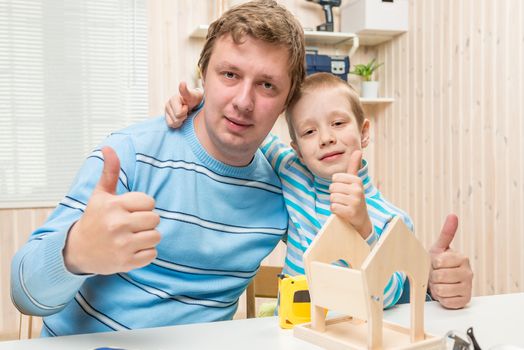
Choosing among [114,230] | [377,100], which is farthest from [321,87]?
[377,100]

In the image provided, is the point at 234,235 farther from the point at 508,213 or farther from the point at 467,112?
the point at 467,112

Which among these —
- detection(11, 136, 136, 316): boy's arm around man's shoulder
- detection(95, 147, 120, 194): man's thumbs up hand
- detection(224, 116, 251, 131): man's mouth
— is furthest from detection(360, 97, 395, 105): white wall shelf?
detection(95, 147, 120, 194): man's thumbs up hand

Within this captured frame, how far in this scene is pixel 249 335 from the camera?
941 mm

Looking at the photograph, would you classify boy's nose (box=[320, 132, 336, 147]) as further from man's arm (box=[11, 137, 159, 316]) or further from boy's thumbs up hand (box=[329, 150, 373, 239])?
man's arm (box=[11, 137, 159, 316])

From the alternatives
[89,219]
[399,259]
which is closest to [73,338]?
[89,219]

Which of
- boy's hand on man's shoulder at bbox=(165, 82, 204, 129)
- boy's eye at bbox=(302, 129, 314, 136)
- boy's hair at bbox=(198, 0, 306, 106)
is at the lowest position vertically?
boy's eye at bbox=(302, 129, 314, 136)

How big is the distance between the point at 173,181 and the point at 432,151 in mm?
2163

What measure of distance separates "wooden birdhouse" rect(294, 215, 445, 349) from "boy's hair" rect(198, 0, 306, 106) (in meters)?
0.50

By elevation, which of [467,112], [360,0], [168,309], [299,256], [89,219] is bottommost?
[168,309]

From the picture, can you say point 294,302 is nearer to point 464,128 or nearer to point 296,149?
point 296,149

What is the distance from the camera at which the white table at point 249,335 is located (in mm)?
889

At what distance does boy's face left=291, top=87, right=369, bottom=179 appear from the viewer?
4.18 feet

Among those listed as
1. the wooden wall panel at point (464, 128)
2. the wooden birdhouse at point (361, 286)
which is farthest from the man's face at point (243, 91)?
the wooden wall panel at point (464, 128)

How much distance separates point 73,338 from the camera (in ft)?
3.05
